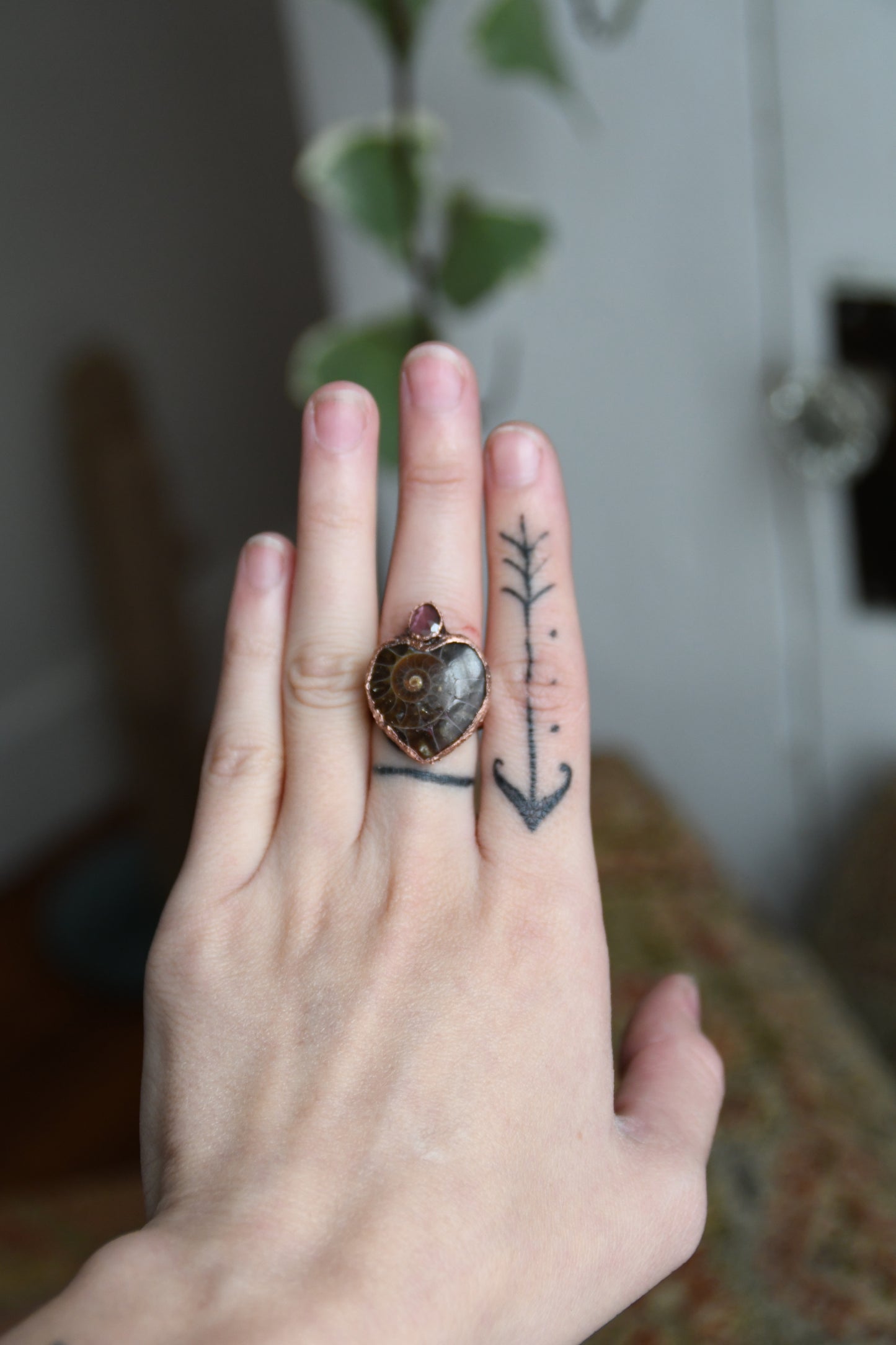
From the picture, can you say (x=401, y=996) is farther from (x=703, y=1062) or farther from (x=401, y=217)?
(x=401, y=217)

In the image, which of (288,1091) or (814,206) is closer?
(288,1091)

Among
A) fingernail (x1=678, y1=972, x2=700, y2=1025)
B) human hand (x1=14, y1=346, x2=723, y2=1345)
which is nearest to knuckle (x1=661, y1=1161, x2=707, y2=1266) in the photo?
human hand (x1=14, y1=346, x2=723, y2=1345)

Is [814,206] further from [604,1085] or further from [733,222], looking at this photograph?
[604,1085]

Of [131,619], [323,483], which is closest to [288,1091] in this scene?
[323,483]

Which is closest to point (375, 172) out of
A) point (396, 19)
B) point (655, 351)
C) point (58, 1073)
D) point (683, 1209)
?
point (396, 19)

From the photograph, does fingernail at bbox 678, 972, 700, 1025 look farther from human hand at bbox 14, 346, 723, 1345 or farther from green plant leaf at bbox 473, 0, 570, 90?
green plant leaf at bbox 473, 0, 570, 90
